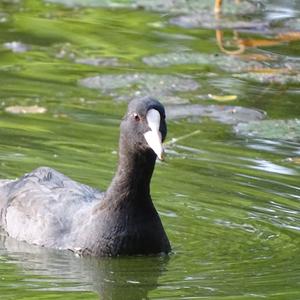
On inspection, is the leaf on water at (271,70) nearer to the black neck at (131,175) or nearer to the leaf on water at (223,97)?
the leaf on water at (223,97)

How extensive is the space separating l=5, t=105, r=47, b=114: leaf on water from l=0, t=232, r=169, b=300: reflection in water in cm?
275

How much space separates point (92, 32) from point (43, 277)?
690 centimetres

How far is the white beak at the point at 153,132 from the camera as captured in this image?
7.41 meters

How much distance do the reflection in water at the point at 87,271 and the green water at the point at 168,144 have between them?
1cm

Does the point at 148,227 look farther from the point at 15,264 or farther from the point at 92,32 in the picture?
the point at 92,32

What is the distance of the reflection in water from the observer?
7.17 metres

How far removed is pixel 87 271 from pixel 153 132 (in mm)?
841

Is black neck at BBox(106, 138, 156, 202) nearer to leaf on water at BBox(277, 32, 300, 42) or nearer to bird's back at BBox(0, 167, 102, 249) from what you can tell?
bird's back at BBox(0, 167, 102, 249)

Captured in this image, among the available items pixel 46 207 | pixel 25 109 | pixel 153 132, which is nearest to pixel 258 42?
pixel 25 109

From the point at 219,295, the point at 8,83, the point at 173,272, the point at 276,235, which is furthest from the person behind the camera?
the point at 8,83

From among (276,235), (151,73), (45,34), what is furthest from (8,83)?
(276,235)

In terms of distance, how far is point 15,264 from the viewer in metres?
7.57

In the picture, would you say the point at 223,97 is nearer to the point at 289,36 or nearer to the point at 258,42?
the point at 258,42

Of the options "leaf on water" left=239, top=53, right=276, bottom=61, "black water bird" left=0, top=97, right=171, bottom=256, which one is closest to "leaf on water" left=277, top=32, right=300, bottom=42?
"leaf on water" left=239, top=53, right=276, bottom=61
